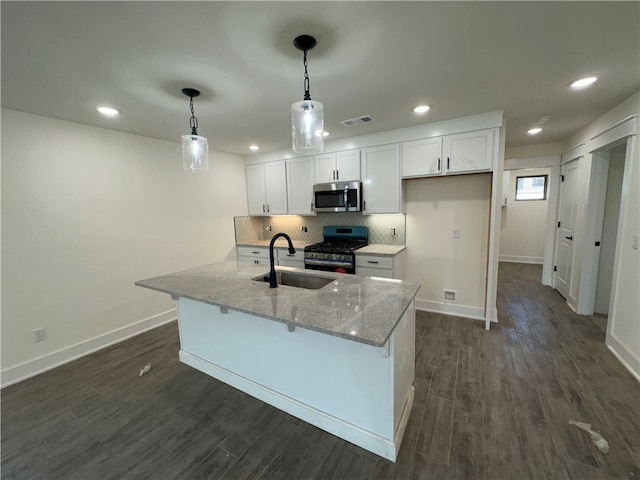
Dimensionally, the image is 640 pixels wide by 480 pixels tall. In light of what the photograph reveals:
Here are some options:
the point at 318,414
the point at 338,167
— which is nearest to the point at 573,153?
the point at 338,167

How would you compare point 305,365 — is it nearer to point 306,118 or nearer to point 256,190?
point 306,118

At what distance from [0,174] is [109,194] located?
2.66 feet

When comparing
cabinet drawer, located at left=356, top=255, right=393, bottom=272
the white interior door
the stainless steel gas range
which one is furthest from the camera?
the white interior door

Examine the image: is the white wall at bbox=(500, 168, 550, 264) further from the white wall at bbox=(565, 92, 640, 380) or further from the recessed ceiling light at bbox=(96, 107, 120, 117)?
the recessed ceiling light at bbox=(96, 107, 120, 117)

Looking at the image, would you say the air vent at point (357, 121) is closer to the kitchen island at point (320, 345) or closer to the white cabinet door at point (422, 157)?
the white cabinet door at point (422, 157)

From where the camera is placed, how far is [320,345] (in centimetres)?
173

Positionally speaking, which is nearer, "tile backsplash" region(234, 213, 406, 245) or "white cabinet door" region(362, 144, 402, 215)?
"white cabinet door" region(362, 144, 402, 215)

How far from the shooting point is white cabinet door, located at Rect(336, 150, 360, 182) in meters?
3.64

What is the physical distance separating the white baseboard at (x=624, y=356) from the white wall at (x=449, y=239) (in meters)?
1.12

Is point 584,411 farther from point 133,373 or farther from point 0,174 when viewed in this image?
point 0,174

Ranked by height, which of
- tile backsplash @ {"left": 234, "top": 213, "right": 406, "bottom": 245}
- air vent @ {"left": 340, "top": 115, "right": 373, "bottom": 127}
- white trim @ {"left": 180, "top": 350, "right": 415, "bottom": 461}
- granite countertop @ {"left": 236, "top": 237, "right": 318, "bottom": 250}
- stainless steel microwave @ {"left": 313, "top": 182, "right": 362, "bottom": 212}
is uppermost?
air vent @ {"left": 340, "top": 115, "right": 373, "bottom": 127}

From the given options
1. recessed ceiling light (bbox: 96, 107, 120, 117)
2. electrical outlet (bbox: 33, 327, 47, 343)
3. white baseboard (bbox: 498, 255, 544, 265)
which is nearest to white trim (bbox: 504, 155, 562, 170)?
white baseboard (bbox: 498, 255, 544, 265)

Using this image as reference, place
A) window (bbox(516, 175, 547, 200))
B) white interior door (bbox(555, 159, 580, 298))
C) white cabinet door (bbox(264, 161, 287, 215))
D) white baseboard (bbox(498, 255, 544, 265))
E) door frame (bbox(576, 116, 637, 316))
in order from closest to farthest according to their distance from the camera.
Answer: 1. door frame (bbox(576, 116, 637, 316))
2. white interior door (bbox(555, 159, 580, 298))
3. white cabinet door (bbox(264, 161, 287, 215))
4. window (bbox(516, 175, 547, 200))
5. white baseboard (bbox(498, 255, 544, 265))

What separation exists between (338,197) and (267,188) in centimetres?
141
